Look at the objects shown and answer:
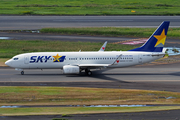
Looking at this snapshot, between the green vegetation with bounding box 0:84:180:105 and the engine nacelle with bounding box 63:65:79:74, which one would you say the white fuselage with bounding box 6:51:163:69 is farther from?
the green vegetation with bounding box 0:84:180:105

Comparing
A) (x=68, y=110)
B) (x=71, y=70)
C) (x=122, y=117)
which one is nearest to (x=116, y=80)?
(x=71, y=70)

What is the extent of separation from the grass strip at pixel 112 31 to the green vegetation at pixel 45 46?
12194 millimetres

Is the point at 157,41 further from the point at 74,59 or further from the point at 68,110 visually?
the point at 68,110

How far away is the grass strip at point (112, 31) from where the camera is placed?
265 feet

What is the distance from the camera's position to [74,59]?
47.5 meters

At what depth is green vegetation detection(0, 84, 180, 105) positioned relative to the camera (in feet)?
109

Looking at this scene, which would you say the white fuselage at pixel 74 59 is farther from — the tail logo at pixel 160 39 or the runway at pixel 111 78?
the tail logo at pixel 160 39

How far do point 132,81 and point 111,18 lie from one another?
6177cm

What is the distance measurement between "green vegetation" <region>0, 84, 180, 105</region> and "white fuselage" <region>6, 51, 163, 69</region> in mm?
8796

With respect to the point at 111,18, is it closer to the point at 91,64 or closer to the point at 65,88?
the point at 91,64

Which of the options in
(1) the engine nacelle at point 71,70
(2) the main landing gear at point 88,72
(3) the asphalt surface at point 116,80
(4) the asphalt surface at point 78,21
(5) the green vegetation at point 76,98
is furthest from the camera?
(4) the asphalt surface at point 78,21

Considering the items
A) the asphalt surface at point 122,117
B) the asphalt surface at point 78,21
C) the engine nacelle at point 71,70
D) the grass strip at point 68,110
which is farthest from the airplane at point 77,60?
the asphalt surface at point 78,21

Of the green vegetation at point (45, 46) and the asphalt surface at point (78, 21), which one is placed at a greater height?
the asphalt surface at point (78, 21)

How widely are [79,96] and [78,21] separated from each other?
63518 mm
